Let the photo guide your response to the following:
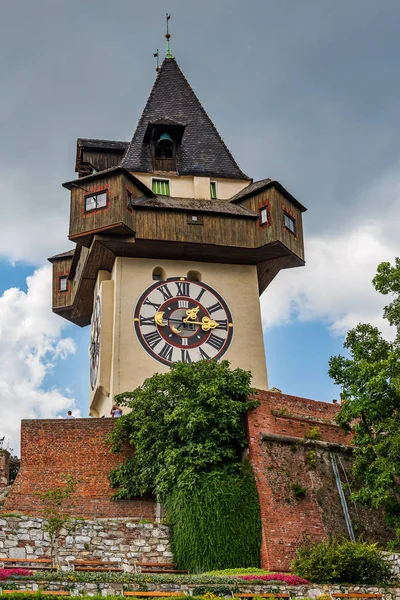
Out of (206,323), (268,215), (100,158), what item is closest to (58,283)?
(100,158)

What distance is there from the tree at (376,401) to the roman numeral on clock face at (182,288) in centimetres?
955

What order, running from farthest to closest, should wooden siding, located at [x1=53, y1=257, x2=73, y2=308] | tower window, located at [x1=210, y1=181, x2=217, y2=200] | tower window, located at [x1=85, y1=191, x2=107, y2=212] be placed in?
1. wooden siding, located at [x1=53, y1=257, x2=73, y2=308]
2. tower window, located at [x1=210, y1=181, x2=217, y2=200]
3. tower window, located at [x1=85, y1=191, x2=107, y2=212]

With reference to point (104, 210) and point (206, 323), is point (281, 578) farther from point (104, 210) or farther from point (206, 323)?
point (104, 210)

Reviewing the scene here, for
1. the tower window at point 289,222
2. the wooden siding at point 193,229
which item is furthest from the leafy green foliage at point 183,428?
the tower window at point 289,222

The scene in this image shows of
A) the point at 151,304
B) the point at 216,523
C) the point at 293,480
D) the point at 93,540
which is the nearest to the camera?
the point at 93,540

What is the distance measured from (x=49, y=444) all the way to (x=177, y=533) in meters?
5.76

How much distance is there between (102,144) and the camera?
135 ft

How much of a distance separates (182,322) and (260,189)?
6.47 m

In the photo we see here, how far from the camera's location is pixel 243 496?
25.6 metres

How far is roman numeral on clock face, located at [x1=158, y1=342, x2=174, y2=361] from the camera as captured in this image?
33.5 m

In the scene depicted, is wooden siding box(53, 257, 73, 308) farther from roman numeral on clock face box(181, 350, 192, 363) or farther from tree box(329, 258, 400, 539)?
tree box(329, 258, 400, 539)

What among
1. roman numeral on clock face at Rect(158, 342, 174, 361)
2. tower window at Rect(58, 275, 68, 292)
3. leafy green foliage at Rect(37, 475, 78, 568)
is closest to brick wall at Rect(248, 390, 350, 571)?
leafy green foliage at Rect(37, 475, 78, 568)

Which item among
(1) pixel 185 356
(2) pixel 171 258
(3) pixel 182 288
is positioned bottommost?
(1) pixel 185 356

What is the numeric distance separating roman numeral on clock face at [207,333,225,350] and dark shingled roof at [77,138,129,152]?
10.8 meters
